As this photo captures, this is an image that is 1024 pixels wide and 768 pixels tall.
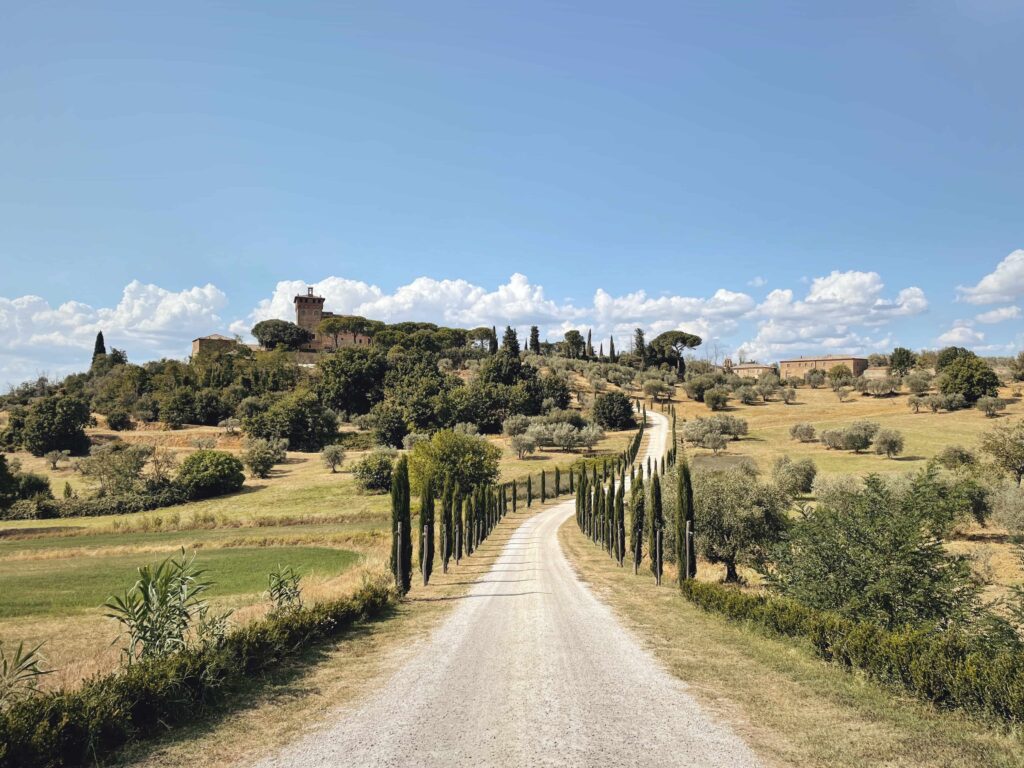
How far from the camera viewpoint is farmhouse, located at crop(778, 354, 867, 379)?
537 ft

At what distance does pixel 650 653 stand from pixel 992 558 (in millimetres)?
31604

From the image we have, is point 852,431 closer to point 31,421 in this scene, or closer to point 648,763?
point 648,763

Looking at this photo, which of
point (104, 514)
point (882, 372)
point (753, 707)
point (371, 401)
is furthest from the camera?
point (882, 372)

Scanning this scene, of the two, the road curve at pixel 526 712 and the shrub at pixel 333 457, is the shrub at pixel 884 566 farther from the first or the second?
the shrub at pixel 333 457

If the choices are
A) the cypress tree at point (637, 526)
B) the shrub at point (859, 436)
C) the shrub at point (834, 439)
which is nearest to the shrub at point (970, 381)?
the shrub at point (859, 436)

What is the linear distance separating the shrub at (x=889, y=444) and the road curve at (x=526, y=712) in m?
65.9

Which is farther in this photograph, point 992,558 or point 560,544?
point 560,544

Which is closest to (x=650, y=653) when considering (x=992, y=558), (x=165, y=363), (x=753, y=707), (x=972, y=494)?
(x=753, y=707)

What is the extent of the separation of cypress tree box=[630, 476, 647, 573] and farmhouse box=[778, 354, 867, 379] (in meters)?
147

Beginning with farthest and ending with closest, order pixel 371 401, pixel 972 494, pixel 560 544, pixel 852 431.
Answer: pixel 371 401, pixel 852 431, pixel 972 494, pixel 560 544

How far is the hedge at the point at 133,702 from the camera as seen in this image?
639 cm

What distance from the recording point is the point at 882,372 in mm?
154250

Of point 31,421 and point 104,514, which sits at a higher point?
point 31,421

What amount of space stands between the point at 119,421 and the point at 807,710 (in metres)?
115
